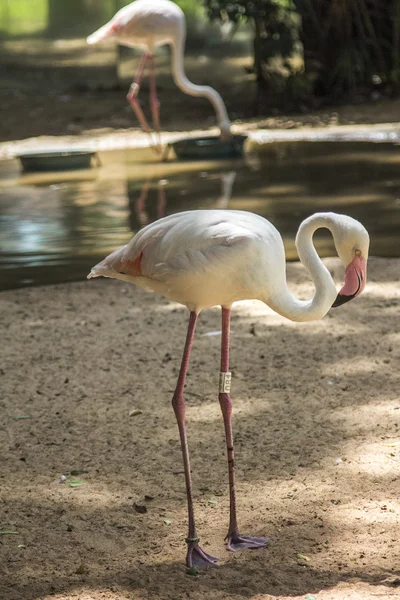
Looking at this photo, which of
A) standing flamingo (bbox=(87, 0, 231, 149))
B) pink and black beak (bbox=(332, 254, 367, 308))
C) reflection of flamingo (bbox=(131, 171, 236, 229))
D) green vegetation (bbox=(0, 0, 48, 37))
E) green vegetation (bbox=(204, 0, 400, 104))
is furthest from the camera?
green vegetation (bbox=(0, 0, 48, 37))

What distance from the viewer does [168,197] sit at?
858 cm

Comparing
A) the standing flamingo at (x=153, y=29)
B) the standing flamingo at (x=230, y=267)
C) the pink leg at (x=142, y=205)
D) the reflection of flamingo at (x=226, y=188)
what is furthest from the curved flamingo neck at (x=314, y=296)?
the standing flamingo at (x=153, y=29)

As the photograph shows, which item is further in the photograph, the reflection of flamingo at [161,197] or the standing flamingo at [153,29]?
the standing flamingo at [153,29]

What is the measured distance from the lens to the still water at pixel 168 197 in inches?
A: 275

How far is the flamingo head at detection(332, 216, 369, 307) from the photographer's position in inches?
125

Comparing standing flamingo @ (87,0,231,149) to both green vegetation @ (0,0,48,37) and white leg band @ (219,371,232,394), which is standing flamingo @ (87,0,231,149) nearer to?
white leg band @ (219,371,232,394)

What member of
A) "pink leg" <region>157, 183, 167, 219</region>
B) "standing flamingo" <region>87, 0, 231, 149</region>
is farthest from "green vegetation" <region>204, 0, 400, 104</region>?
"pink leg" <region>157, 183, 167, 219</region>

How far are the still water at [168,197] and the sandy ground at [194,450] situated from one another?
3.43 feet

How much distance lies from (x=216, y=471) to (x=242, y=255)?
1097mm

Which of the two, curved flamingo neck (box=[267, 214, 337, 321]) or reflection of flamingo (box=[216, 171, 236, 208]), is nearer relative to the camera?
curved flamingo neck (box=[267, 214, 337, 321])

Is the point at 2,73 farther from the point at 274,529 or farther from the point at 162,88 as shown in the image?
the point at 274,529

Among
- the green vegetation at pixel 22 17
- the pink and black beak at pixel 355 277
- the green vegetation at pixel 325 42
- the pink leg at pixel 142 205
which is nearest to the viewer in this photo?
the pink and black beak at pixel 355 277

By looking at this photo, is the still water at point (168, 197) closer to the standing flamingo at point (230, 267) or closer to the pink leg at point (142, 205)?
the pink leg at point (142, 205)

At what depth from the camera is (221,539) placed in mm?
3348
